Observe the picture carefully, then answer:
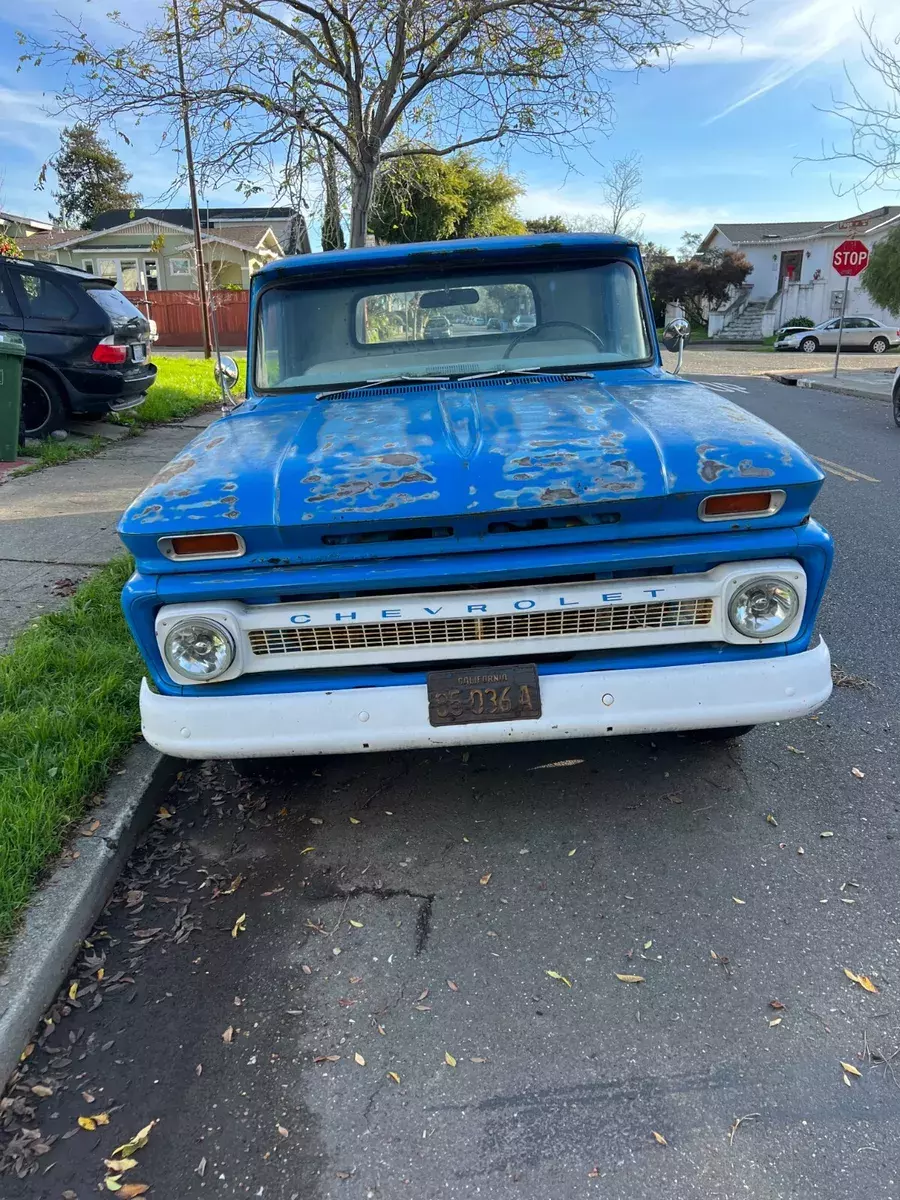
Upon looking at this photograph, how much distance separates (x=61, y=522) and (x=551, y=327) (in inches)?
182

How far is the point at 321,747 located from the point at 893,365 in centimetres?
2664

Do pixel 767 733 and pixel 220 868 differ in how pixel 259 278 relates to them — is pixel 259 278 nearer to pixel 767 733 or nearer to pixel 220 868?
pixel 220 868

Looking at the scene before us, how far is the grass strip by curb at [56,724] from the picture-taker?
8.71 ft

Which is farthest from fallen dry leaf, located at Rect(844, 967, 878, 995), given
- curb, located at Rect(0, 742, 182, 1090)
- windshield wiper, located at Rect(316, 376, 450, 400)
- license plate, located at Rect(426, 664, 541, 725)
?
windshield wiper, located at Rect(316, 376, 450, 400)

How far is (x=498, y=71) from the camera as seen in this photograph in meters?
9.73

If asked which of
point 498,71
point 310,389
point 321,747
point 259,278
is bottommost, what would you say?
point 321,747

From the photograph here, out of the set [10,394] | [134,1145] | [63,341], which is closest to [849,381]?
[63,341]

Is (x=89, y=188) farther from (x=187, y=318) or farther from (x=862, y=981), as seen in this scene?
(x=862, y=981)

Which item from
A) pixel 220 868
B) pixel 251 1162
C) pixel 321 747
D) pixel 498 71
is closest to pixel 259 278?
pixel 321 747

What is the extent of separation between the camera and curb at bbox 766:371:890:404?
52.4 ft

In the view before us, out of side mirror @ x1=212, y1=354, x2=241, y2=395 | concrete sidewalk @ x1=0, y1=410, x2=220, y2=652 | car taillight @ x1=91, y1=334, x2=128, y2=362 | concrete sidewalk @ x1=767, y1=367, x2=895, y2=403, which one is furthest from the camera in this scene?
concrete sidewalk @ x1=767, y1=367, x2=895, y2=403

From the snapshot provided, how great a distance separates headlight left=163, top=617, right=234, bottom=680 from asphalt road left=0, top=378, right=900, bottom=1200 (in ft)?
2.55

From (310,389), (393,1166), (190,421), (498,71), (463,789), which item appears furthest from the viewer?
(190,421)

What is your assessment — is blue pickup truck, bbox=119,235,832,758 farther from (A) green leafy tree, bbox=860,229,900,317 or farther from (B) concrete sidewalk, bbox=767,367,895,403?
(A) green leafy tree, bbox=860,229,900,317
